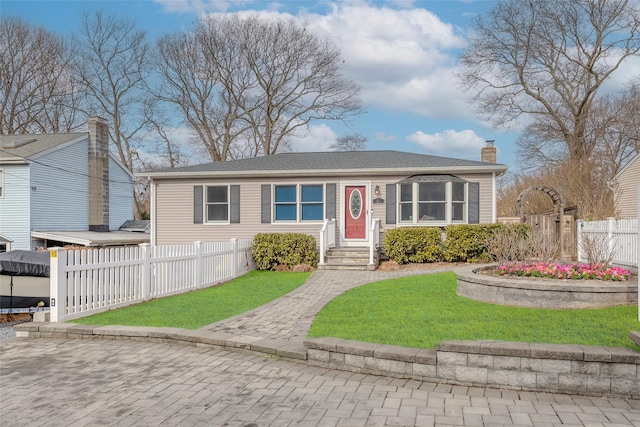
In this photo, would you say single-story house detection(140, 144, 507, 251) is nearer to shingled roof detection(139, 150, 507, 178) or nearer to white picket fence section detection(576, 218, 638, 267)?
shingled roof detection(139, 150, 507, 178)

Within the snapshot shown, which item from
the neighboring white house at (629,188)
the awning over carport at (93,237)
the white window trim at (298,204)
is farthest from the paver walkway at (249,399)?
the neighboring white house at (629,188)

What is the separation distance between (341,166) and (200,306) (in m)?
8.51

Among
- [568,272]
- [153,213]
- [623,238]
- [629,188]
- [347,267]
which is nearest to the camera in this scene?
[568,272]

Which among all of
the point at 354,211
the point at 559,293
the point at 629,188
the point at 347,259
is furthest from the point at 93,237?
the point at 629,188

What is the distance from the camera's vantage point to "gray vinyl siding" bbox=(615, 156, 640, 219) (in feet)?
69.5

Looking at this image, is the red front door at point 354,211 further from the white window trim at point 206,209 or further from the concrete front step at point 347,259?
the white window trim at point 206,209

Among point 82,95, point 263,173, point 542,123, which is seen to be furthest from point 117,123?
point 542,123

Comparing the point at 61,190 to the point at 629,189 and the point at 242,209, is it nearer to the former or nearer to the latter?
the point at 242,209

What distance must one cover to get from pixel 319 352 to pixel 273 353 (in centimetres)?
66

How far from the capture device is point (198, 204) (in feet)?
55.0

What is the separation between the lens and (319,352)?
518cm

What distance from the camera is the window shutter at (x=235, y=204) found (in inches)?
651

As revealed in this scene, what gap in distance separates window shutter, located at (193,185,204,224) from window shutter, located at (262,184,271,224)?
213cm

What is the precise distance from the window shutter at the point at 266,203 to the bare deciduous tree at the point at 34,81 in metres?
22.6
